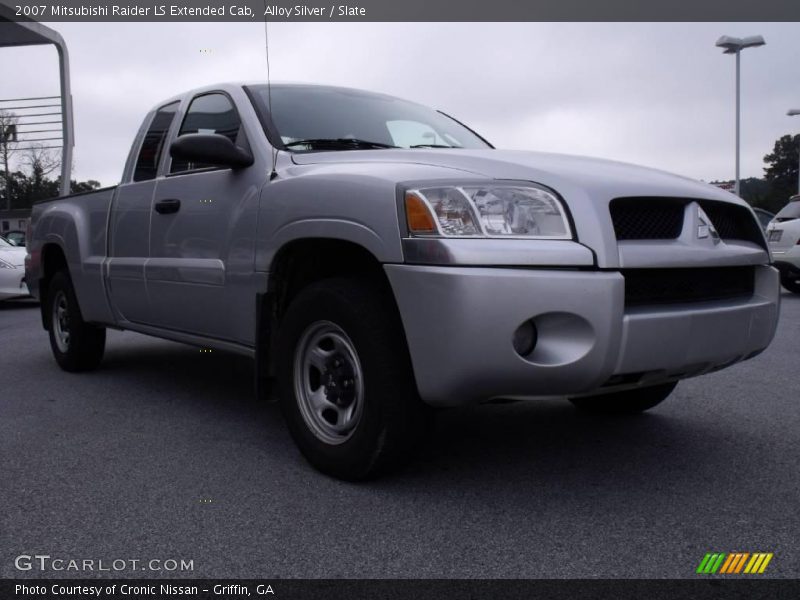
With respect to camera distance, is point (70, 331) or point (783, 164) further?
point (783, 164)

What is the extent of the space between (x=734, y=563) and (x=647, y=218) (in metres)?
1.26

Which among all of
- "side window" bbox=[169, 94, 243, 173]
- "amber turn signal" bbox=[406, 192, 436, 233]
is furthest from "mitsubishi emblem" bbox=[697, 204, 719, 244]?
"side window" bbox=[169, 94, 243, 173]

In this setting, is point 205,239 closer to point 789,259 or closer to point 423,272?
point 423,272

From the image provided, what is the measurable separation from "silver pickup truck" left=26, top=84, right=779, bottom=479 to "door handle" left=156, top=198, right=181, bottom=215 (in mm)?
11

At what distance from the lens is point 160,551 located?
8.66ft

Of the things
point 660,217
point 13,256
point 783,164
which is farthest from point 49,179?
point 783,164

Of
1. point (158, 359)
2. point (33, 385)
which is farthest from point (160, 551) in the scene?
point (158, 359)

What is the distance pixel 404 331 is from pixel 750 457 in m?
1.74

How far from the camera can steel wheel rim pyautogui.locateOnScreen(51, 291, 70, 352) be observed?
6.20 metres

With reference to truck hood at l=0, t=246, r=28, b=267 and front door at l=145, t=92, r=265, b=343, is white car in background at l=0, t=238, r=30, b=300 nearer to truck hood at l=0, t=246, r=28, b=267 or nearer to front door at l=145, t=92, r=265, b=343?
truck hood at l=0, t=246, r=28, b=267

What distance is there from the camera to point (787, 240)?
11984 millimetres

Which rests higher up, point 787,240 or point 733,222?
point 733,222

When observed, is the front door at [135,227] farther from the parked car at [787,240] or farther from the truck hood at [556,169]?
the parked car at [787,240]
